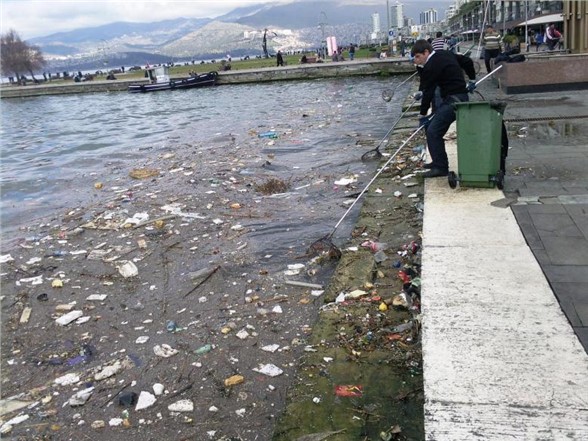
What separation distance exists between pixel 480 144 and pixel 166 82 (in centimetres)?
4082

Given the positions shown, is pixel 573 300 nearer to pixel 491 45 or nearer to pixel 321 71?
pixel 491 45

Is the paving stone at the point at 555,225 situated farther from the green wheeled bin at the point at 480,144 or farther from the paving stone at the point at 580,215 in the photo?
the green wheeled bin at the point at 480,144

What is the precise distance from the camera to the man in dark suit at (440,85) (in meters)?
5.98

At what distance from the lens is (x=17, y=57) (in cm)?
9462

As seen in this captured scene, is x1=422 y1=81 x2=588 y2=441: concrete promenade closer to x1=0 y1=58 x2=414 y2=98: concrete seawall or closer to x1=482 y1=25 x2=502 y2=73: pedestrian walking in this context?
x1=482 y1=25 x2=502 y2=73: pedestrian walking

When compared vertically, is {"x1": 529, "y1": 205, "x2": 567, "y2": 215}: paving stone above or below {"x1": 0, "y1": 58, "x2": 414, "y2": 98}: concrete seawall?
below

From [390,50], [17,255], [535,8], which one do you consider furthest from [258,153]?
[535,8]

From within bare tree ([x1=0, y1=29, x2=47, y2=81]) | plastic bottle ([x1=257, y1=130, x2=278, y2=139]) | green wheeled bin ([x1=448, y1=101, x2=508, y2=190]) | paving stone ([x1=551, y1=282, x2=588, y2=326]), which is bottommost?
paving stone ([x1=551, y1=282, x2=588, y2=326])

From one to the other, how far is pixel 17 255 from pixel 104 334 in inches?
125

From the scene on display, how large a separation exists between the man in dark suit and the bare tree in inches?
3679

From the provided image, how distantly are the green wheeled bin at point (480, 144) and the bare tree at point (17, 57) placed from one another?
9427cm

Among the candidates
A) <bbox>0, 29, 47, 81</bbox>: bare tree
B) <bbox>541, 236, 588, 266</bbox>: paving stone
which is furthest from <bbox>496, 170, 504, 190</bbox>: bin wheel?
<bbox>0, 29, 47, 81</bbox>: bare tree

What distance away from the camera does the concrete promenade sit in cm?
237

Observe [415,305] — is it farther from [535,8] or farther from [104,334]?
[535,8]
